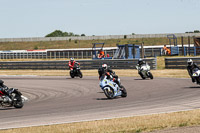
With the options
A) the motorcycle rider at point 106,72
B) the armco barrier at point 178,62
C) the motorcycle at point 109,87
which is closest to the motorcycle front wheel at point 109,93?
the motorcycle at point 109,87

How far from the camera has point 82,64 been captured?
38062 mm

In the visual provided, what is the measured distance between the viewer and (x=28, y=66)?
132 ft

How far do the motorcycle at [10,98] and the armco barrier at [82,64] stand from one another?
2237 centimetres

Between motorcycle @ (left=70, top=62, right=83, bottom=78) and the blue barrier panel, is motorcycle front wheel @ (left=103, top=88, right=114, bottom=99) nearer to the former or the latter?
motorcycle @ (left=70, top=62, right=83, bottom=78)

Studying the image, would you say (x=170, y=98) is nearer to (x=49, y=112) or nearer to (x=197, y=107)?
(x=197, y=107)

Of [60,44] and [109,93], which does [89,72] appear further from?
[60,44]

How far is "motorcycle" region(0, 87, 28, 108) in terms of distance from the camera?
42.9 feet

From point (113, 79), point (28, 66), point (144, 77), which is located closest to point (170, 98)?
point (113, 79)

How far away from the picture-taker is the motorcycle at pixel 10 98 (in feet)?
42.9

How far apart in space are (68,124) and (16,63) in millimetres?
32044

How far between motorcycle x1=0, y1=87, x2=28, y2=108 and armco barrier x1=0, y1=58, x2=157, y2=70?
22.4 meters

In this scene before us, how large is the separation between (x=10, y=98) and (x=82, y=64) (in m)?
25.0

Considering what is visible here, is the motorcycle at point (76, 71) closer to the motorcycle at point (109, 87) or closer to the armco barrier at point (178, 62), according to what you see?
the armco barrier at point (178, 62)

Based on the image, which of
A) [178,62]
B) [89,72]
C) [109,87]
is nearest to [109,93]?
[109,87]
